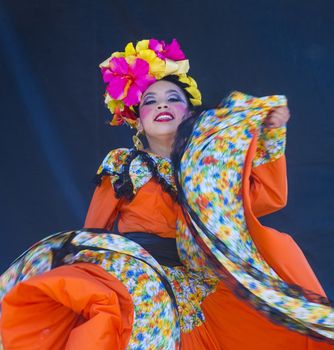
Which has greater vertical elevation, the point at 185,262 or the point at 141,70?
Answer: the point at 141,70

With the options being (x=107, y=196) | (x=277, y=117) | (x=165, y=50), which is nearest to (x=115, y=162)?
(x=107, y=196)

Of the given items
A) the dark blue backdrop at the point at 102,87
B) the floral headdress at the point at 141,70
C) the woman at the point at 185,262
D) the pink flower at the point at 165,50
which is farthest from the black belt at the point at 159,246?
the dark blue backdrop at the point at 102,87

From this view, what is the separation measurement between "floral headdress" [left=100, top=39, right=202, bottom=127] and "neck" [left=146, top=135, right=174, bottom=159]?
0.15 m

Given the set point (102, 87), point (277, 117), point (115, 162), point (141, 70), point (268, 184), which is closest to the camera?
point (277, 117)

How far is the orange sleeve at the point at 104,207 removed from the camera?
80.4 inches

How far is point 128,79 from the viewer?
7.25 feet

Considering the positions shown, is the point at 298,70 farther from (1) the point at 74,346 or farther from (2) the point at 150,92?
(1) the point at 74,346

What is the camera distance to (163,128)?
2.08 m

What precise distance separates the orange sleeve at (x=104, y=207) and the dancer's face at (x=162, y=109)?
215mm

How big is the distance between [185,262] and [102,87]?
1.07 m

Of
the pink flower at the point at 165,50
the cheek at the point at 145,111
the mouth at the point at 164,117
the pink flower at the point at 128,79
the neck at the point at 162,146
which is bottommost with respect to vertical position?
the neck at the point at 162,146

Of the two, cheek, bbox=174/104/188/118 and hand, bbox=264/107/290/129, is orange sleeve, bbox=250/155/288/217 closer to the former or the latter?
hand, bbox=264/107/290/129

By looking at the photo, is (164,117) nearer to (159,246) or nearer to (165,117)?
(165,117)

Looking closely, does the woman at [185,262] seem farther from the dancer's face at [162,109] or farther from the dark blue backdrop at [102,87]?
the dark blue backdrop at [102,87]
